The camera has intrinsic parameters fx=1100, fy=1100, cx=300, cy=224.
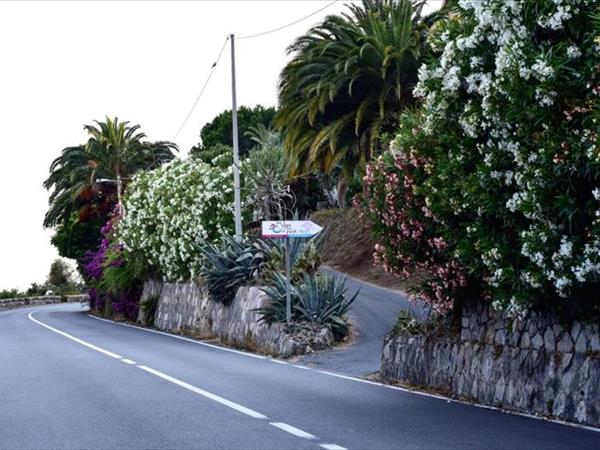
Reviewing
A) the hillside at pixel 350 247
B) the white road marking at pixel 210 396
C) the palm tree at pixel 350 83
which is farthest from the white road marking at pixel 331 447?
the hillside at pixel 350 247

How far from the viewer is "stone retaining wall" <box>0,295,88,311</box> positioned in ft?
297

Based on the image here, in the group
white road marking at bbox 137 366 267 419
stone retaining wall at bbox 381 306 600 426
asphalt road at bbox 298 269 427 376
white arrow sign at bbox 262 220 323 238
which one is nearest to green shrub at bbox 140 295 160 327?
asphalt road at bbox 298 269 427 376

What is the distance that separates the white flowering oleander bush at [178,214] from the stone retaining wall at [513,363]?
21.6 meters

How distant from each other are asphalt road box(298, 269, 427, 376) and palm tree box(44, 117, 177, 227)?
107ft

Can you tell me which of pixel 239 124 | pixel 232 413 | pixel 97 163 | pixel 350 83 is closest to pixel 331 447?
pixel 232 413

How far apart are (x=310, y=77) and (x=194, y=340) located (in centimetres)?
1162

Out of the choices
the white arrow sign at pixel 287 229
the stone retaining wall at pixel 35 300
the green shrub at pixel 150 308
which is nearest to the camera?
the white arrow sign at pixel 287 229

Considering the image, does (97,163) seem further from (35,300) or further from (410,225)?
(410,225)

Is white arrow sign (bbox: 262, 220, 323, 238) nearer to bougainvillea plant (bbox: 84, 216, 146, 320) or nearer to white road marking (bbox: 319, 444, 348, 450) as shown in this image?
white road marking (bbox: 319, 444, 348, 450)

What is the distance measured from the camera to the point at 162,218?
44.3 meters

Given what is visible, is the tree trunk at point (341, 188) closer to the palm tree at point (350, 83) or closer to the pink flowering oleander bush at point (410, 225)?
the palm tree at point (350, 83)

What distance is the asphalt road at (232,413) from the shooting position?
1020 centimetres

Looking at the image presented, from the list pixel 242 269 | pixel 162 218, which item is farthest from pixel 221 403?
pixel 162 218

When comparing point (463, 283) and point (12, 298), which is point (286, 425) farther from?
point (12, 298)
